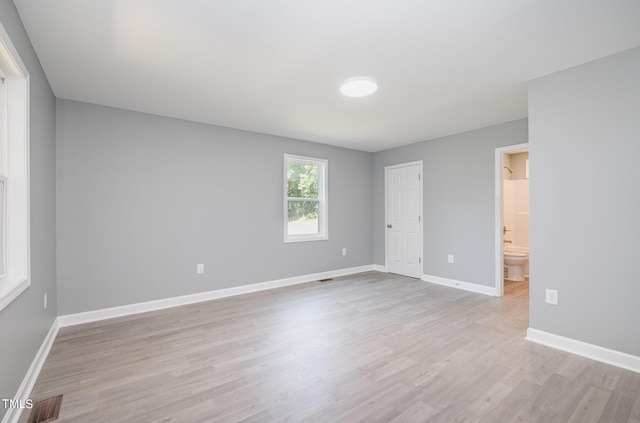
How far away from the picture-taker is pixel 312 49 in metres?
2.20

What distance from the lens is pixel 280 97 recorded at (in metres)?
3.11

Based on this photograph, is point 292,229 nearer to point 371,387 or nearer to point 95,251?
point 95,251

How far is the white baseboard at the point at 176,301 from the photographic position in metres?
3.15

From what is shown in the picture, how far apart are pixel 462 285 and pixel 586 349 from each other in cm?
210

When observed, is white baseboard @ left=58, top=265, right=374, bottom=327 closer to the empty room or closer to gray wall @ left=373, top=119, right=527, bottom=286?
the empty room

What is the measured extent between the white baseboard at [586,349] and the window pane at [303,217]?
3.30m

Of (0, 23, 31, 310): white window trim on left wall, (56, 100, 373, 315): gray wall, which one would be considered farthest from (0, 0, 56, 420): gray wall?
(56, 100, 373, 315): gray wall

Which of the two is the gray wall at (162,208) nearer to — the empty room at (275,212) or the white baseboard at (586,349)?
the empty room at (275,212)

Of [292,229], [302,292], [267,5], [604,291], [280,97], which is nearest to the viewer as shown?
[267,5]

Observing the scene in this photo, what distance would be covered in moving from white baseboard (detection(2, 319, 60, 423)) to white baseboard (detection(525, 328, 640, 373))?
3.75 metres

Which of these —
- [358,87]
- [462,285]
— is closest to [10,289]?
[358,87]

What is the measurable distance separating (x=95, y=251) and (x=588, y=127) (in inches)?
191

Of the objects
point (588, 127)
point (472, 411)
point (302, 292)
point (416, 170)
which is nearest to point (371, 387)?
point (472, 411)

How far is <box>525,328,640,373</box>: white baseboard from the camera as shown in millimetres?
2191
